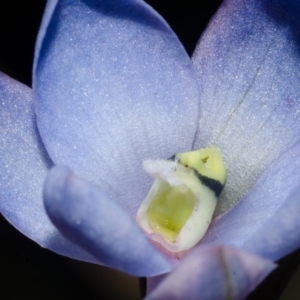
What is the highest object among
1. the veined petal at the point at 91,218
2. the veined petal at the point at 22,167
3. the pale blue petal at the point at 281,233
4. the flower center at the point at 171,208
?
the pale blue petal at the point at 281,233

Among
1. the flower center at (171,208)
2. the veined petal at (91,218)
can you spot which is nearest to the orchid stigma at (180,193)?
the flower center at (171,208)

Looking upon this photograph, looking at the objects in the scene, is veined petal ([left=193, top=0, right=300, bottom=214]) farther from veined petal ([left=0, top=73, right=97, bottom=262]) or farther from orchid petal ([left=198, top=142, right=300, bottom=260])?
veined petal ([left=0, top=73, right=97, bottom=262])

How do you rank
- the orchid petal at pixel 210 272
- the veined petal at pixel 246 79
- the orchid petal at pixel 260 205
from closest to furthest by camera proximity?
the orchid petal at pixel 210 272
the orchid petal at pixel 260 205
the veined petal at pixel 246 79

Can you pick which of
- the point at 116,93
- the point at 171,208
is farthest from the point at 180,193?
the point at 116,93

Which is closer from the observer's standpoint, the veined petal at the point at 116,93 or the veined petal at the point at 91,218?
the veined petal at the point at 91,218

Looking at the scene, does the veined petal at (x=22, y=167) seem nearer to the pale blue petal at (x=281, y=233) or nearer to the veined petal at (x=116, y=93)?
the veined petal at (x=116, y=93)

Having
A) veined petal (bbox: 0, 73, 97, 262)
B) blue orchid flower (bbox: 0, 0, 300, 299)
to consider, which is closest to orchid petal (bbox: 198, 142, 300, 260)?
blue orchid flower (bbox: 0, 0, 300, 299)

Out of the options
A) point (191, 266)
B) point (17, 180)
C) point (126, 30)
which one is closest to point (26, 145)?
point (17, 180)
